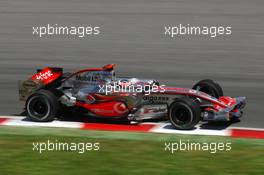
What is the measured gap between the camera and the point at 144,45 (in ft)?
58.9

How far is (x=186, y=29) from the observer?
19188 millimetres

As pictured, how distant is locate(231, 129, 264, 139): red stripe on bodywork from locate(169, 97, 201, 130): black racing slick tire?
64 cm

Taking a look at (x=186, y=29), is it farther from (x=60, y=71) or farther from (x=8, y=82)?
(x=60, y=71)

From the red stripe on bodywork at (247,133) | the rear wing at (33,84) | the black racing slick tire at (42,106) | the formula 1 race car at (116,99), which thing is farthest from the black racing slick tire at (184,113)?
the rear wing at (33,84)

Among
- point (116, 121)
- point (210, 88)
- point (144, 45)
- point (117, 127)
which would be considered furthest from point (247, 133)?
point (144, 45)

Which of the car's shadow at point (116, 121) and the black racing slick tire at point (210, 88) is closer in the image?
the car's shadow at point (116, 121)

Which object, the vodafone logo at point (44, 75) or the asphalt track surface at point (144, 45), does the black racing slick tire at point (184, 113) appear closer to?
the asphalt track surface at point (144, 45)

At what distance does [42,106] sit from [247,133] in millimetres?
3281

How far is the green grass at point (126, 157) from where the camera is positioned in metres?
9.93

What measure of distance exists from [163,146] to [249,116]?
2.30 m

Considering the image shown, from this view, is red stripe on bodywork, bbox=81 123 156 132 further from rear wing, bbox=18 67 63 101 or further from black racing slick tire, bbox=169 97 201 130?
rear wing, bbox=18 67 63 101

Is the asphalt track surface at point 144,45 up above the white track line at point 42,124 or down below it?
above

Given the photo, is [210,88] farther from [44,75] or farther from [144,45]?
[144,45]

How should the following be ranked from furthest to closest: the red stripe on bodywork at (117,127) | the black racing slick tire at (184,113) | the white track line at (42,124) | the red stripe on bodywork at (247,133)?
the white track line at (42,124)
the red stripe on bodywork at (117,127)
the red stripe on bodywork at (247,133)
the black racing slick tire at (184,113)
